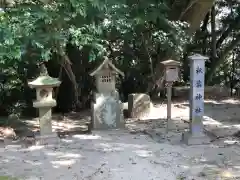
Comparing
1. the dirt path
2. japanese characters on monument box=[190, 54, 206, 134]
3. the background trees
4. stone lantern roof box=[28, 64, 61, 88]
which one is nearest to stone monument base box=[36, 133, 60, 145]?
the dirt path

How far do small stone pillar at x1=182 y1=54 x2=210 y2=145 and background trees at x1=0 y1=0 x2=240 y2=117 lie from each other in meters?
1.69

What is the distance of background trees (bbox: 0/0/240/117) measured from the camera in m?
5.22

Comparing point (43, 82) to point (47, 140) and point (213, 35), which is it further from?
point (213, 35)

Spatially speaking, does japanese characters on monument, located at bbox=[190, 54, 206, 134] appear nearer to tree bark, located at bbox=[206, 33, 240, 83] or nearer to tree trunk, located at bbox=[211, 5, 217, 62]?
tree bark, located at bbox=[206, 33, 240, 83]

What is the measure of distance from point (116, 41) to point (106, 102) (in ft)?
10.2

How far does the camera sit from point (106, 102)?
751 centimetres

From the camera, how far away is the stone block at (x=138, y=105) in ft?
30.4

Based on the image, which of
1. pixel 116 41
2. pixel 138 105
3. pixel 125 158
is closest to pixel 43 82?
pixel 125 158

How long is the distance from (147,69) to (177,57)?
1546mm

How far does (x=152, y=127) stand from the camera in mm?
7734

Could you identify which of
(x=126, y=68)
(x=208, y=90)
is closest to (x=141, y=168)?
(x=126, y=68)

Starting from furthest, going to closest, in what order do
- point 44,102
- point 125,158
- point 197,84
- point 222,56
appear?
point 222,56 → point 44,102 → point 197,84 → point 125,158

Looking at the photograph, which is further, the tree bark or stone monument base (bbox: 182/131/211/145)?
the tree bark

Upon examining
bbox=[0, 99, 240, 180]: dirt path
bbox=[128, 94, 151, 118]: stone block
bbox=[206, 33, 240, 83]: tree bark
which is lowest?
bbox=[0, 99, 240, 180]: dirt path
